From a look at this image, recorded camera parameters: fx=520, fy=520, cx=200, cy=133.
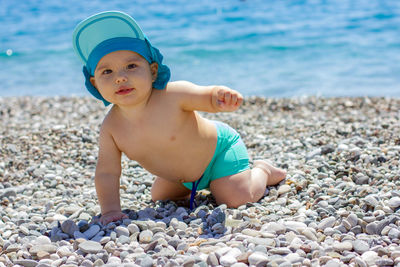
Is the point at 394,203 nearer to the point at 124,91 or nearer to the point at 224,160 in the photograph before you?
the point at 224,160

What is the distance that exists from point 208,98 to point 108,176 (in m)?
0.87

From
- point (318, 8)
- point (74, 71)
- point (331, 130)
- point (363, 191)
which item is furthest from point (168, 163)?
point (318, 8)

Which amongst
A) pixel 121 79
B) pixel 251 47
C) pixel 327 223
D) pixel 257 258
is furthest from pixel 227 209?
pixel 251 47

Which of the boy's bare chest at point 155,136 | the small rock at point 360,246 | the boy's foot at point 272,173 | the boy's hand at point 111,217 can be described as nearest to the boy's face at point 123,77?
the boy's bare chest at point 155,136

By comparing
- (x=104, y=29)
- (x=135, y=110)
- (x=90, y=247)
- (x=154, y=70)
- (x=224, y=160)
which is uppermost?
(x=104, y=29)

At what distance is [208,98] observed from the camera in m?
3.24

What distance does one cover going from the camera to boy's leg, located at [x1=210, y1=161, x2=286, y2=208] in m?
3.55

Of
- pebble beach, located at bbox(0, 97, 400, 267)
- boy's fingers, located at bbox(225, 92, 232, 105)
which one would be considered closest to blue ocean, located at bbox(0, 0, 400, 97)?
pebble beach, located at bbox(0, 97, 400, 267)

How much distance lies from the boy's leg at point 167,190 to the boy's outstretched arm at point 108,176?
1.31 feet

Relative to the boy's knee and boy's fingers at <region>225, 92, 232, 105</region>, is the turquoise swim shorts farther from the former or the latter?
boy's fingers at <region>225, 92, 232, 105</region>

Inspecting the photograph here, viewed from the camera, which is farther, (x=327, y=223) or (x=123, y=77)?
(x=123, y=77)

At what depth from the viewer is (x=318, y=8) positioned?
16438 millimetres

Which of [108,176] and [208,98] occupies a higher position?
[208,98]

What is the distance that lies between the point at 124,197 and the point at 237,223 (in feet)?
4.04
